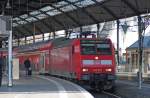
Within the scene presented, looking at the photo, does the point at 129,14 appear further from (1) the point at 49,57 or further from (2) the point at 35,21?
(2) the point at 35,21

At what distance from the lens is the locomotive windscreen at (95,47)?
1163 inches

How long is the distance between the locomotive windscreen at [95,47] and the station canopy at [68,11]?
52.1 feet

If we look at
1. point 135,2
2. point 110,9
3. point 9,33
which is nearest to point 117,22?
point 110,9

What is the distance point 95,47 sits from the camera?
29703 millimetres

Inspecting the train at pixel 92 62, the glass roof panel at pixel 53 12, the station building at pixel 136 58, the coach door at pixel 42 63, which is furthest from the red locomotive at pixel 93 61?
the glass roof panel at pixel 53 12

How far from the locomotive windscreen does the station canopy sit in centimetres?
1588

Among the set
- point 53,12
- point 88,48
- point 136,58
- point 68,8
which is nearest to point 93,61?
point 88,48

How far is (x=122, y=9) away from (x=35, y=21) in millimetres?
22126

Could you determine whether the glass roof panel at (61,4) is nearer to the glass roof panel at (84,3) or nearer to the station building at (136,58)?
the glass roof panel at (84,3)

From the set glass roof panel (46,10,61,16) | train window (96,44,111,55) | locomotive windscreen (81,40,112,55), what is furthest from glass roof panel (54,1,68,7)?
train window (96,44,111,55)

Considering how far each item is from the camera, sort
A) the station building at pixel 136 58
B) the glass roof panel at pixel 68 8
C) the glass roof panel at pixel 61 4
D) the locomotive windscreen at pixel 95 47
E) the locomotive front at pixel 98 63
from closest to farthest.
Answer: the locomotive front at pixel 98 63, the locomotive windscreen at pixel 95 47, the station building at pixel 136 58, the glass roof panel at pixel 61 4, the glass roof panel at pixel 68 8

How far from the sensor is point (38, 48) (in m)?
47.0

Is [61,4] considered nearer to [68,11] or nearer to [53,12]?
[68,11]

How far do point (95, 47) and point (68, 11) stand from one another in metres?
28.6
